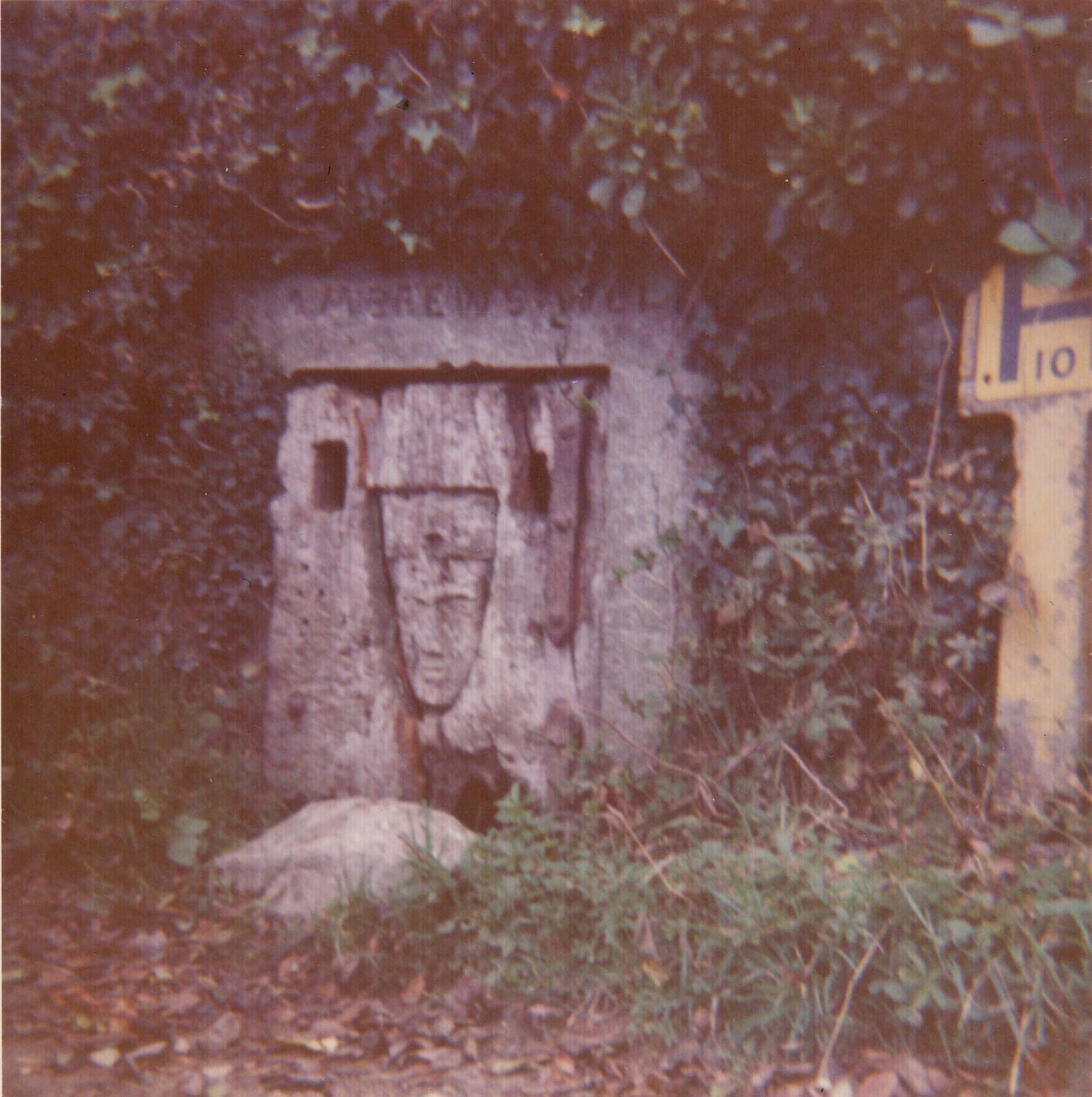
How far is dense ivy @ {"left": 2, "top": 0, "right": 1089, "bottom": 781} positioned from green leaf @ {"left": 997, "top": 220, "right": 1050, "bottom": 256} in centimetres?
1

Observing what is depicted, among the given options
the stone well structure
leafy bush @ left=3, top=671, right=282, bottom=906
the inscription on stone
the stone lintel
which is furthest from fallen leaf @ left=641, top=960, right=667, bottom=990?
the inscription on stone

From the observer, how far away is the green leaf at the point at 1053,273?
2.37m

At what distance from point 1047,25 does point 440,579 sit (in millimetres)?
2241

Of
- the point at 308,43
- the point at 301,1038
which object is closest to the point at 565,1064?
the point at 301,1038

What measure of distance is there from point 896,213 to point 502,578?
61.9 inches

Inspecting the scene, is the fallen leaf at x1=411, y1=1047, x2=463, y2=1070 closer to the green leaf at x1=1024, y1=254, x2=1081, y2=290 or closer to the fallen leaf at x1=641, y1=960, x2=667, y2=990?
the fallen leaf at x1=641, y1=960, x2=667, y2=990

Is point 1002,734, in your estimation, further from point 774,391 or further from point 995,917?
point 774,391

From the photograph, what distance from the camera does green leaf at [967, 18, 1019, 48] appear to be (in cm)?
227

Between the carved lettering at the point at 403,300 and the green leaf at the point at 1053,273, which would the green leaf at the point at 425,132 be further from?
the green leaf at the point at 1053,273

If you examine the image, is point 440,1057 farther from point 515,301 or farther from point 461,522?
point 515,301

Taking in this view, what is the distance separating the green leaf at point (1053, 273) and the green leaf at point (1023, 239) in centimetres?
3

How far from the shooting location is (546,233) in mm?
3023

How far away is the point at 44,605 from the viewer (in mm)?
3340

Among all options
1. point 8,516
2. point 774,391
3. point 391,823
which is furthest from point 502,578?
point 8,516
